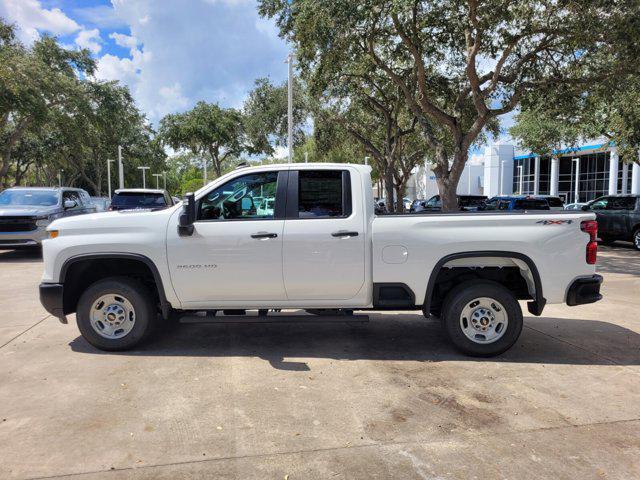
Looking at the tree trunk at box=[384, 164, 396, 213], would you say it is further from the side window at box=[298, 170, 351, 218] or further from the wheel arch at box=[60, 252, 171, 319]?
the wheel arch at box=[60, 252, 171, 319]

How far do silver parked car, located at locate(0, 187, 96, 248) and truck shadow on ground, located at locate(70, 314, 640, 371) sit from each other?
8.16 metres

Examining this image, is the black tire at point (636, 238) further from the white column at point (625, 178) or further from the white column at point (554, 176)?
the white column at point (554, 176)

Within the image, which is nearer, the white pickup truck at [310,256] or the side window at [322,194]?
the white pickup truck at [310,256]

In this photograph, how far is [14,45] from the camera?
2262 centimetres

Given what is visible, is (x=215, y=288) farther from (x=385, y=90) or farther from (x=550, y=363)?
(x=385, y=90)

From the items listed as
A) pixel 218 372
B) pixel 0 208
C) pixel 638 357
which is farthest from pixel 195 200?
pixel 0 208

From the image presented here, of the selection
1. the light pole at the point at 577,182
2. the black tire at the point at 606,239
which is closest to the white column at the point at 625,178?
the light pole at the point at 577,182

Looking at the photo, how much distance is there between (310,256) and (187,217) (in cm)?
130

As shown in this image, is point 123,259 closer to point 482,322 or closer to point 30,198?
point 482,322

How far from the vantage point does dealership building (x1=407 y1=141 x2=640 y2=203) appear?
4225cm

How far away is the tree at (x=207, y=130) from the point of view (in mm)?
30266

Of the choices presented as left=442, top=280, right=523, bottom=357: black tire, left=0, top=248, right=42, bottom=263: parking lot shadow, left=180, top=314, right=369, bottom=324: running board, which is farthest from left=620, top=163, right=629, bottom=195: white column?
left=180, top=314, right=369, bottom=324: running board

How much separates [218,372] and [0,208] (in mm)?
11202

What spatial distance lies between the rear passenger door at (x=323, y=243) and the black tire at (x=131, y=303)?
1543 mm
